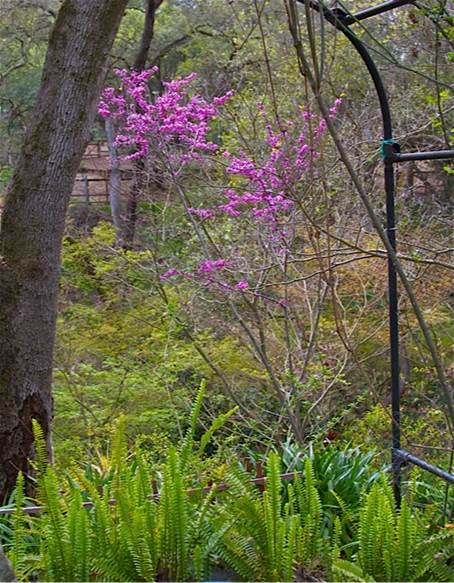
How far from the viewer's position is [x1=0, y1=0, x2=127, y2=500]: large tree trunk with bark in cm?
333

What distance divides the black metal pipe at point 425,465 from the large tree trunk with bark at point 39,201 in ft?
5.69

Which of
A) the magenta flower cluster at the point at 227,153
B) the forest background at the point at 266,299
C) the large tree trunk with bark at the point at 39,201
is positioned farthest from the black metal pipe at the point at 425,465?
the magenta flower cluster at the point at 227,153

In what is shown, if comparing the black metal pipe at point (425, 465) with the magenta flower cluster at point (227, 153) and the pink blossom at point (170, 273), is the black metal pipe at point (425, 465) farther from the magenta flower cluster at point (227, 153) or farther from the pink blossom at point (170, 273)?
the pink blossom at point (170, 273)

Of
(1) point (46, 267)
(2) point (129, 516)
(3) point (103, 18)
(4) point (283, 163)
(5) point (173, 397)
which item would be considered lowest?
(5) point (173, 397)

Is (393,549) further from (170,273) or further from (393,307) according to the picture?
(170,273)

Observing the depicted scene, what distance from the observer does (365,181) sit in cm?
599

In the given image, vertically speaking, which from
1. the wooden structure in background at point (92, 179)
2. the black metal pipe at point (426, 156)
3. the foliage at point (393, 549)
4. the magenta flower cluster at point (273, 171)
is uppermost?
the wooden structure in background at point (92, 179)

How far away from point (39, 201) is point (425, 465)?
205cm

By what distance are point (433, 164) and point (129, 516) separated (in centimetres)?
738

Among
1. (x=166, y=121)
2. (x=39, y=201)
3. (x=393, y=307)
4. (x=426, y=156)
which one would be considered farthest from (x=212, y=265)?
(x=426, y=156)

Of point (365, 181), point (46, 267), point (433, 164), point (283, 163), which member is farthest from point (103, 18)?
point (433, 164)

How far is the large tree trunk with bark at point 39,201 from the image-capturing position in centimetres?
333

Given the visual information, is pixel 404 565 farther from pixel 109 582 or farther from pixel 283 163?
pixel 283 163

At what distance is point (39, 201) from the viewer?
11.0 feet
